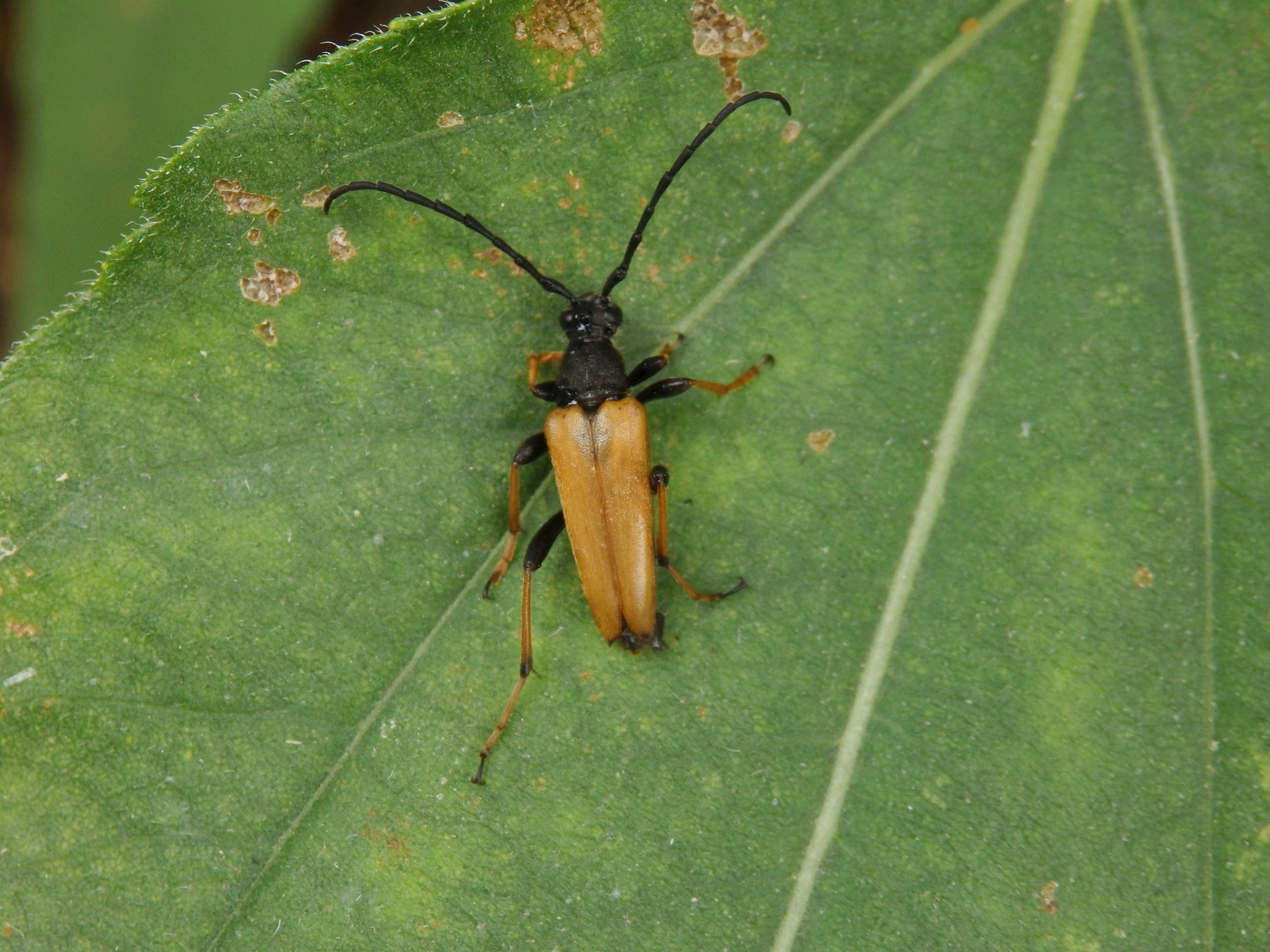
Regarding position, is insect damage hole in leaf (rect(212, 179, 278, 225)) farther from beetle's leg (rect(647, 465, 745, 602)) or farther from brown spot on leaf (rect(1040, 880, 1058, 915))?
brown spot on leaf (rect(1040, 880, 1058, 915))

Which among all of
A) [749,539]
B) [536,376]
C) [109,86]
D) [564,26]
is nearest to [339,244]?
[536,376]

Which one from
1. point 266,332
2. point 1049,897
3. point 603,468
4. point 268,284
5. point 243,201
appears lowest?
point 1049,897

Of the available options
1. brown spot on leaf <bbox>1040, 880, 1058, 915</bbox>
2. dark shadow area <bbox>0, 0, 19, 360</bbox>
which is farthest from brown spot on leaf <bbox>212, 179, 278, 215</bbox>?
brown spot on leaf <bbox>1040, 880, 1058, 915</bbox>

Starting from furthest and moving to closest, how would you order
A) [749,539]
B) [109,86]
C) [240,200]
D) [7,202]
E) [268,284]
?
[7,202]
[109,86]
[749,539]
[268,284]
[240,200]

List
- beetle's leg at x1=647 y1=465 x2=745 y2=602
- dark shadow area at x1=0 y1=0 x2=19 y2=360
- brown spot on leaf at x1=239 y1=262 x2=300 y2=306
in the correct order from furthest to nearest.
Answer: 1. dark shadow area at x1=0 y1=0 x2=19 y2=360
2. beetle's leg at x1=647 y1=465 x2=745 y2=602
3. brown spot on leaf at x1=239 y1=262 x2=300 y2=306

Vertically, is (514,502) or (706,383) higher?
(706,383)

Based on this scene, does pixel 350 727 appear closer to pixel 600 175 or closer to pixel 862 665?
pixel 862 665

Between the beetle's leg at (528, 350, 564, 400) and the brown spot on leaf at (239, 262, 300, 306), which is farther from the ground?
the brown spot on leaf at (239, 262, 300, 306)

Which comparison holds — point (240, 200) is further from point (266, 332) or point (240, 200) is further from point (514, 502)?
point (514, 502)
